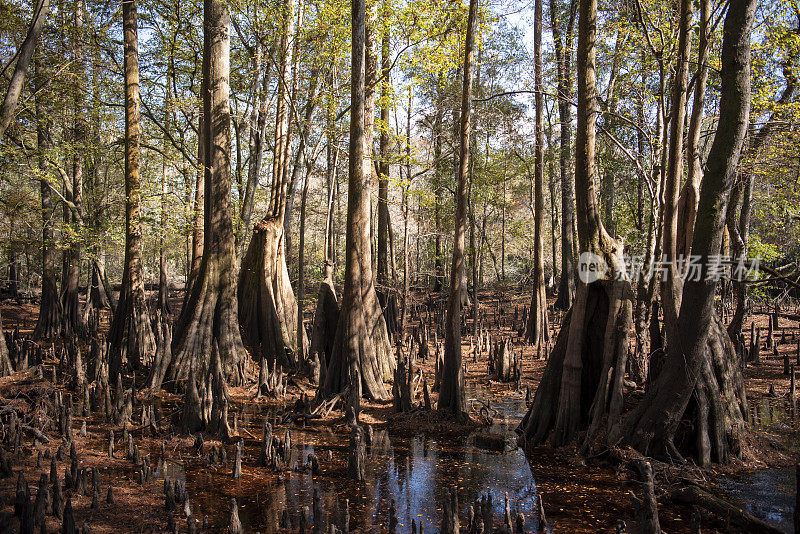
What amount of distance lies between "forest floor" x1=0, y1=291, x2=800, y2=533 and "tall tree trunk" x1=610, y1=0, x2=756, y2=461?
339 millimetres

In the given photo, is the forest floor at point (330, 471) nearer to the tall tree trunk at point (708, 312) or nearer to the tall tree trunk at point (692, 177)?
the tall tree trunk at point (708, 312)

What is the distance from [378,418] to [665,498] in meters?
3.50

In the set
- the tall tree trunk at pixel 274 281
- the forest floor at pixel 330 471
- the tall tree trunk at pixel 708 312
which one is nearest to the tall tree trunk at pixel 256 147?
the tall tree trunk at pixel 274 281

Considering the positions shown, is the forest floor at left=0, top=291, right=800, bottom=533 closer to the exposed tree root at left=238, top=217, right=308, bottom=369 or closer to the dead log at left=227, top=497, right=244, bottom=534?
the dead log at left=227, top=497, right=244, bottom=534

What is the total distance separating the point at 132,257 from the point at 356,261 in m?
5.22

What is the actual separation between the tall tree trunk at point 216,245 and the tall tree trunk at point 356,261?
6.87ft

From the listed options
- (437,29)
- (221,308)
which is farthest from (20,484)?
(437,29)

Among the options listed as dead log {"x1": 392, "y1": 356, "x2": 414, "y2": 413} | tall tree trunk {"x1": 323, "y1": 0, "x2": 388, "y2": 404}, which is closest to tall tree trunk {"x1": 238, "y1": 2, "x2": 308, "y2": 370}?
tall tree trunk {"x1": 323, "y1": 0, "x2": 388, "y2": 404}

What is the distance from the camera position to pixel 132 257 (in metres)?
10.0

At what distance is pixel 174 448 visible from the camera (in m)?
5.62

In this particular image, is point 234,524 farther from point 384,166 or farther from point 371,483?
point 384,166

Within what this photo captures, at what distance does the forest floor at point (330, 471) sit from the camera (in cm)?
406

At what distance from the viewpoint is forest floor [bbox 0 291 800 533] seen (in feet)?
13.3

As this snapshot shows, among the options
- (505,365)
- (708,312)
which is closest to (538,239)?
(505,365)
